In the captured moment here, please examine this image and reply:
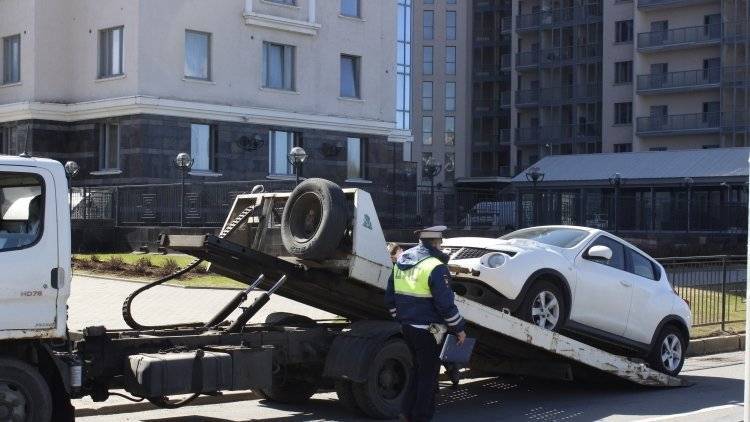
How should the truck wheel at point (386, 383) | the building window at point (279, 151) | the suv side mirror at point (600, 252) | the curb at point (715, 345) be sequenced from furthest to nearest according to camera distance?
the building window at point (279, 151) < the curb at point (715, 345) < the suv side mirror at point (600, 252) < the truck wheel at point (386, 383)

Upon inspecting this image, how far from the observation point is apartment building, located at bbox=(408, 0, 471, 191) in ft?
319

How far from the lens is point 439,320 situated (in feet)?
32.4

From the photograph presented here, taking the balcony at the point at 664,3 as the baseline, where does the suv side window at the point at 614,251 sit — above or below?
below

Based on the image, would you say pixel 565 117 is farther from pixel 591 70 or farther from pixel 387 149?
pixel 387 149

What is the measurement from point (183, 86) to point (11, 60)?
6899 millimetres

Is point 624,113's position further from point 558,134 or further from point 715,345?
point 715,345

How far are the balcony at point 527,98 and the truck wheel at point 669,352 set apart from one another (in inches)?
2812

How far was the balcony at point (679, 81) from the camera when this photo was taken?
72.3 meters

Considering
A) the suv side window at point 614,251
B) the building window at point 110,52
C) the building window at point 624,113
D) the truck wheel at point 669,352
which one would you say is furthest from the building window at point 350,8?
the building window at point 624,113

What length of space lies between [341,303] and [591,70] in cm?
7236

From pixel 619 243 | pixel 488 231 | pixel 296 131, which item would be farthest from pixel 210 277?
pixel 296 131

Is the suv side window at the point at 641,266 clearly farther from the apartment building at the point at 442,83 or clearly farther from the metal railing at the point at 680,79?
the apartment building at the point at 442,83

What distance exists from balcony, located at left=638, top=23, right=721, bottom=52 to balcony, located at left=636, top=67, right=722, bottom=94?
5.55 ft

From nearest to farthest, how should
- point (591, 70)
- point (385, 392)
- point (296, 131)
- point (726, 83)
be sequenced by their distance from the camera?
point (385, 392) < point (296, 131) < point (726, 83) < point (591, 70)
